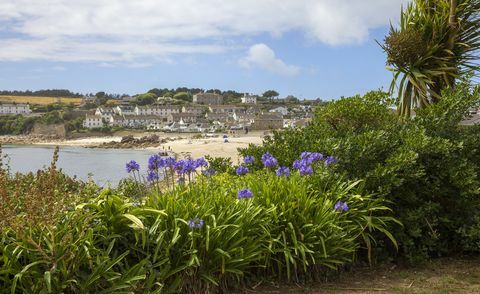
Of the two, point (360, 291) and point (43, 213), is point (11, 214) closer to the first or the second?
point (43, 213)

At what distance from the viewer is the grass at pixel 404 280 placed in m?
4.27

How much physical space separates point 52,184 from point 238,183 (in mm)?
1879

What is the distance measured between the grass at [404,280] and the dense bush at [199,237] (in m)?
0.14

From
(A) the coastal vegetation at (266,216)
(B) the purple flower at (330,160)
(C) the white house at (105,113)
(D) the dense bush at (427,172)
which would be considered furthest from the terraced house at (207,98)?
(B) the purple flower at (330,160)

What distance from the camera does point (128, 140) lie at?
236 ft

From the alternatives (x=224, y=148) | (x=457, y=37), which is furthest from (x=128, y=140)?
(x=457, y=37)

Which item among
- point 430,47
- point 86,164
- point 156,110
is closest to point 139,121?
point 156,110

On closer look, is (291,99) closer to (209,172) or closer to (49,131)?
(49,131)

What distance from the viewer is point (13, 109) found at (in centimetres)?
14238

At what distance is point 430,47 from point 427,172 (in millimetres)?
3946

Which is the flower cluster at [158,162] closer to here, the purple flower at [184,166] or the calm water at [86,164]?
the purple flower at [184,166]

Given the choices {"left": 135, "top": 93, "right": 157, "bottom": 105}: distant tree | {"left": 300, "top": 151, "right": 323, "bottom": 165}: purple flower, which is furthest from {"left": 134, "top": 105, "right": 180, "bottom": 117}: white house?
{"left": 300, "top": 151, "right": 323, "bottom": 165}: purple flower

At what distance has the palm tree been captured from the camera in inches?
331

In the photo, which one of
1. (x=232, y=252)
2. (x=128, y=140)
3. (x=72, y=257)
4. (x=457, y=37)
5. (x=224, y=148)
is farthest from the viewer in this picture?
(x=128, y=140)
